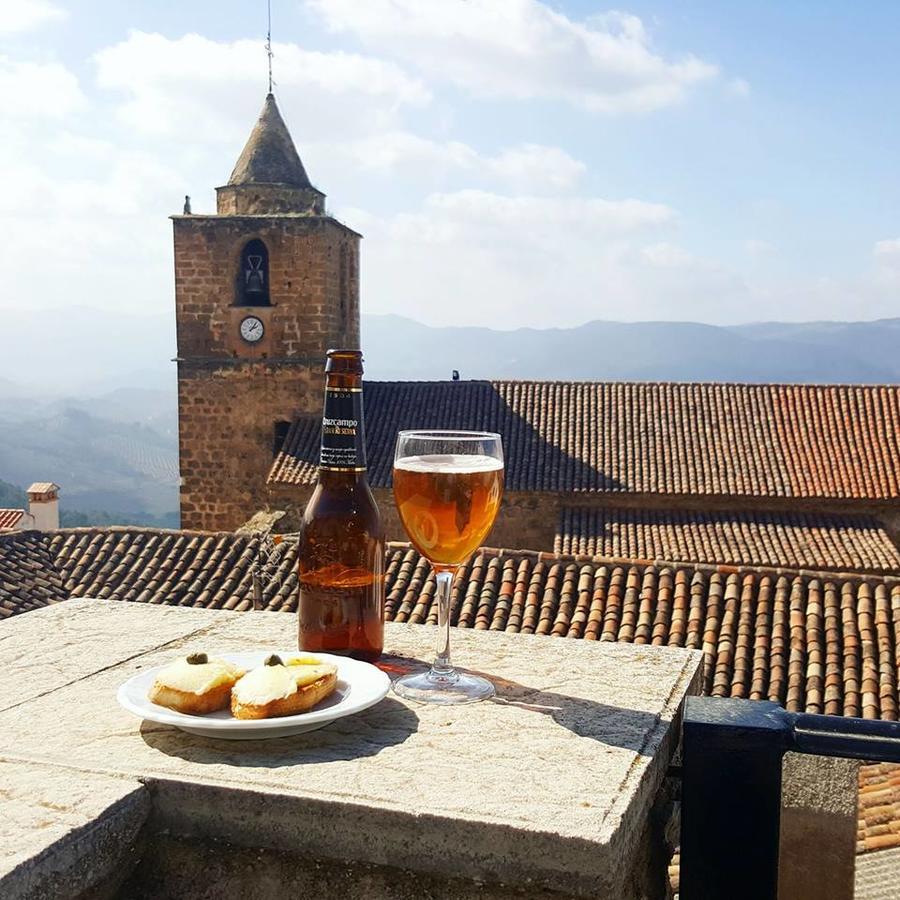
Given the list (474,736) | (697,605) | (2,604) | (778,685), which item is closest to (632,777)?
(474,736)

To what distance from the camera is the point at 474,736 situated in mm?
1540

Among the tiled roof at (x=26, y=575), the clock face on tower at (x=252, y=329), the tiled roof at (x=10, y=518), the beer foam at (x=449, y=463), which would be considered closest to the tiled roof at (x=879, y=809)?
the beer foam at (x=449, y=463)

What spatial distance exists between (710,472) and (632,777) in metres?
18.4

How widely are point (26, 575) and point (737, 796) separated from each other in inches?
447

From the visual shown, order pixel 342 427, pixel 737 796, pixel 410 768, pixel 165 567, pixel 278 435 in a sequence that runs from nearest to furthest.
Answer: pixel 737 796
pixel 410 768
pixel 342 427
pixel 165 567
pixel 278 435

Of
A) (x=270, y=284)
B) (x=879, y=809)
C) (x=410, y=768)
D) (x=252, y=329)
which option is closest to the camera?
(x=410, y=768)

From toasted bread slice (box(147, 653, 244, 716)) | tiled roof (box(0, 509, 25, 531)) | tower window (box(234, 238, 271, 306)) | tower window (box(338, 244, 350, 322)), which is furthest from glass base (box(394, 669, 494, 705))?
tiled roof (box(0, 509, 25, 531))

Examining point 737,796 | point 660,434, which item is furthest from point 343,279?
point 737,796

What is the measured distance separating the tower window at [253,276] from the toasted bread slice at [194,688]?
20139 mm

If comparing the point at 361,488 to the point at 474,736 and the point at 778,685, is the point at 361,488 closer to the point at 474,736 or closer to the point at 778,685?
the point at 474,736

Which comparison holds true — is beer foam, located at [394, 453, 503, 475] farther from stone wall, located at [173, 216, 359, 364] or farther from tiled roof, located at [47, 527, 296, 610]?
stone wall, located at [173, 216, 359, 364]

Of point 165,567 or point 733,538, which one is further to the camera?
point 733,538

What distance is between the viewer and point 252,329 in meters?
21.1

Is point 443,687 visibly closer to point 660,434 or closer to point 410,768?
point 410,768
